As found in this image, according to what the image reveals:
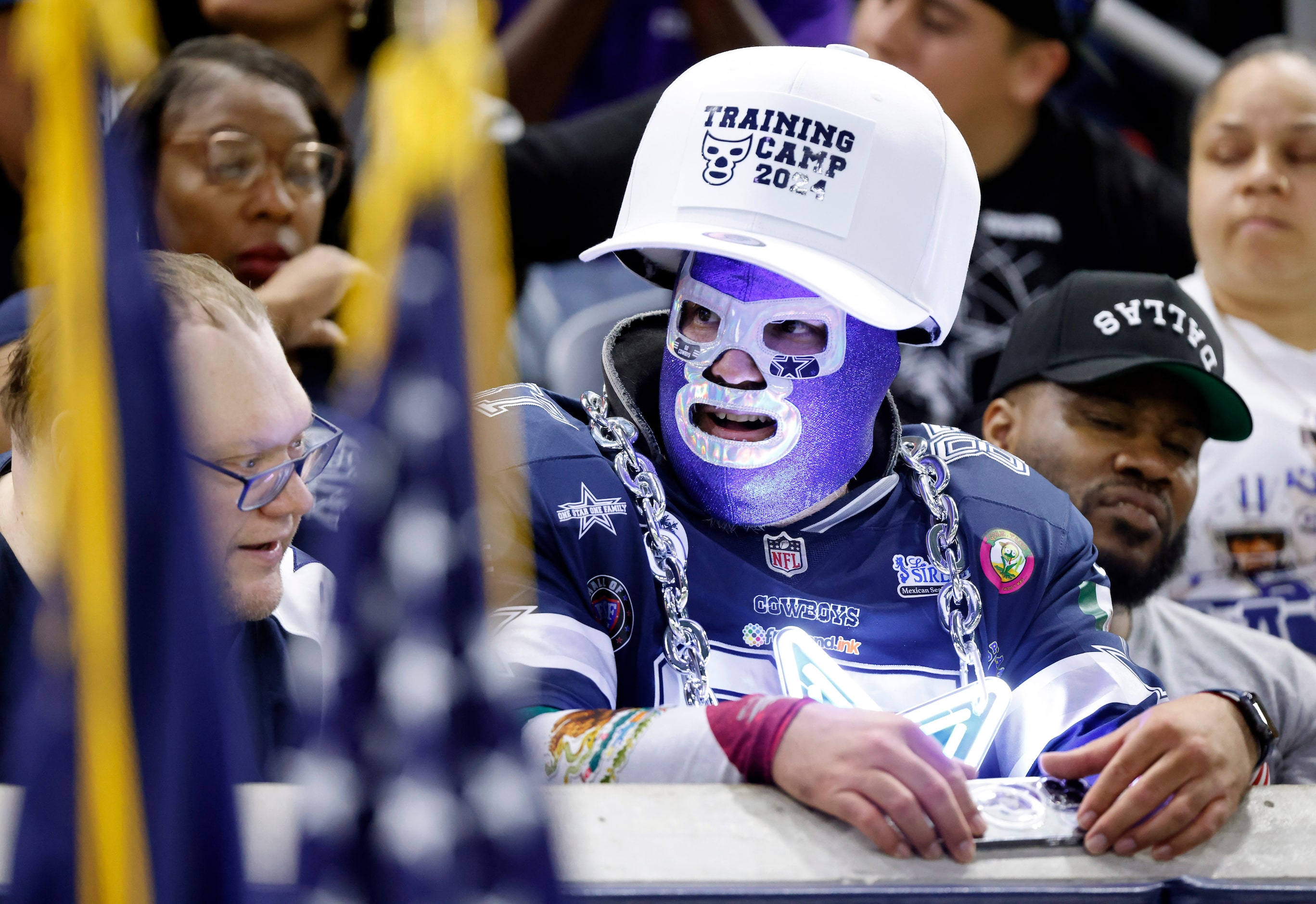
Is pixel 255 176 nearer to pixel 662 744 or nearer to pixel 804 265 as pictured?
pixel 804 265

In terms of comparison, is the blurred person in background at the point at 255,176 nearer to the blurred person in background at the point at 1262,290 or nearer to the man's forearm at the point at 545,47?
the man's forearm at the point at 545,47

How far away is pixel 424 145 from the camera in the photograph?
0.98m

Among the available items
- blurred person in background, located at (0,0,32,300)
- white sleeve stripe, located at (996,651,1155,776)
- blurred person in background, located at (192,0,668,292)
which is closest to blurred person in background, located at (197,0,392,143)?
blurred person in background, located at (192,0,668,292)

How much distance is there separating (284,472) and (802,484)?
69cm

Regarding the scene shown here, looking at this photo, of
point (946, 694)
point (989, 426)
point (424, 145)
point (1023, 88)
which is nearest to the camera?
point (424, 145)

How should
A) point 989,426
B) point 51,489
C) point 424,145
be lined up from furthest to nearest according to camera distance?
1. point 989,426
2. point 51,489
3. point 424,145

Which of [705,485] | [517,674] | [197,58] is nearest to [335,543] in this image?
[517,674]

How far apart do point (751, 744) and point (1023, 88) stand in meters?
2.15

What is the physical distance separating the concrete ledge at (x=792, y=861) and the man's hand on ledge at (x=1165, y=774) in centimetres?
2

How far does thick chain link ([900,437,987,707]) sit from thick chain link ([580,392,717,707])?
321 mm

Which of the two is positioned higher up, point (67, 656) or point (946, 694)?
point (67, 656)

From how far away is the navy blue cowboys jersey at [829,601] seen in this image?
179 centimetres

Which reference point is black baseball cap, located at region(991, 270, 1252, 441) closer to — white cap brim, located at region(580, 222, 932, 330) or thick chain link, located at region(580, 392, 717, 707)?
white cap brim, located at region(580, 222, 932, 330)

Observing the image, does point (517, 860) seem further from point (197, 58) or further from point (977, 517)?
point (197, 58)
